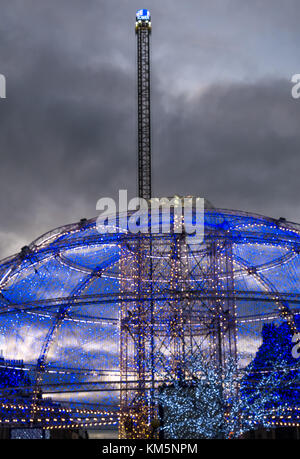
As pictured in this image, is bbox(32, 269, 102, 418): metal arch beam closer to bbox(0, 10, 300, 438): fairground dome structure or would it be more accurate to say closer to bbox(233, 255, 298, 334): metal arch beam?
bbox(0, 10, 300, 438): fairground dome structure

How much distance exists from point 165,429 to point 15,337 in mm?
20379

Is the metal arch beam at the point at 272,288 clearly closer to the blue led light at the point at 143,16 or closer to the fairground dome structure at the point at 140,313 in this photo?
the fairground dome structure at the point at 140,313

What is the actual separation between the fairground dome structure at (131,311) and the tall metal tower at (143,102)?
1403 cm

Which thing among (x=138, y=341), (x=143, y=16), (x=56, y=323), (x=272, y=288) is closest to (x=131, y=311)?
(x=138, y=341)

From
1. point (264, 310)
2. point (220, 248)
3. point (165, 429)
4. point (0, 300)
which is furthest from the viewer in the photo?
point (264, 310)

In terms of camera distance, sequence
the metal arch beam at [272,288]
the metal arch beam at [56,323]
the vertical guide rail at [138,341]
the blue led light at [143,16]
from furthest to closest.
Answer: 1. the blue led light at [143,16]
2. the metal arch beam at [56,323]
3. the metal arch beam at [272,288]
4. the vertical guide rail at [138,341]

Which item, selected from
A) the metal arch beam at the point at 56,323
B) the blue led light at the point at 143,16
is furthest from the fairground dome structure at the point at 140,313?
the blue led light at the point at 143,16

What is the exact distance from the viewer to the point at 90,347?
54.7 m

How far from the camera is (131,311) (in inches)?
1868

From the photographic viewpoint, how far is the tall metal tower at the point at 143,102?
220 feet

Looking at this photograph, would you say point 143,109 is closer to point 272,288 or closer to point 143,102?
point 143,102

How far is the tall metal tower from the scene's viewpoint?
67188mm

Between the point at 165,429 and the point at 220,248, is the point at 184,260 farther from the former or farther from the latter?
the point at 165,429
